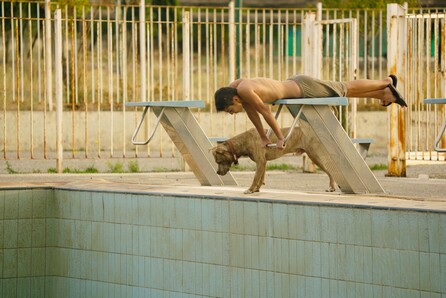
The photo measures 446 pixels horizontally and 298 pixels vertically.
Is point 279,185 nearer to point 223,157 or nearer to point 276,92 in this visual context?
point 223,157

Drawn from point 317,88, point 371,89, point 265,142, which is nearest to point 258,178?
point 265,142

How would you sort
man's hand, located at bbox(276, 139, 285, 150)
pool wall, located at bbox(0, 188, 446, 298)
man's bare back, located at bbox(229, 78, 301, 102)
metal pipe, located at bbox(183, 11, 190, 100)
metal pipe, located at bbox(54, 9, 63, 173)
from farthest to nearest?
metal pipe, located at bbox(183, 11, 190, 100) → metal pipe, located at bbox(54, 9, 63, 173) → man's bare back, located at bbox(229, 78, 301, 102) → man's hand, located at bbox(276, 139, 285, 150) → pool wall, located at bbox(0, 188, 446, 298)

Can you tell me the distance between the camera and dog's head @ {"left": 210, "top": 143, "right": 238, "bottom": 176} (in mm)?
10414

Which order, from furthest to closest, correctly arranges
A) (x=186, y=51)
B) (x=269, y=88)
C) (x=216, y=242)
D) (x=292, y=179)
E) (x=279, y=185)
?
(x=186, y=51) → (x=292, y=179) → (x=279, y=185) → (x=269, y=88) → (x=216, y=242)

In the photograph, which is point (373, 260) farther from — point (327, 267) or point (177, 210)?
point (177, 210)

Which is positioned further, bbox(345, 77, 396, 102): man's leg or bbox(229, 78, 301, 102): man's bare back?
bbox(345, 77, 396, 102): man's leg

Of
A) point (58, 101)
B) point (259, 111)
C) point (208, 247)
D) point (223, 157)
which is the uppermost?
point (58, 101)

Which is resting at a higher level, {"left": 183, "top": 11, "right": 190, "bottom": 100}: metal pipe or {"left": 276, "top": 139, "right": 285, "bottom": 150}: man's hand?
{"left": 183, "top": 11, "right": 190, "bottom": 100}: metal pipe

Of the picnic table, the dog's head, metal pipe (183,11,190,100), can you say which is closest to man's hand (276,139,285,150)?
the picnic table

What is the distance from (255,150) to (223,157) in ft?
1.34

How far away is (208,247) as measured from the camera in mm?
9086

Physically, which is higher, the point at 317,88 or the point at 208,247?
the point at 317,88

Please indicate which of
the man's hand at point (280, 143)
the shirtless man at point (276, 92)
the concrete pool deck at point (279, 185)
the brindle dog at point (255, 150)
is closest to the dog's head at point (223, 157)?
the brindle dog at point (255, 150)

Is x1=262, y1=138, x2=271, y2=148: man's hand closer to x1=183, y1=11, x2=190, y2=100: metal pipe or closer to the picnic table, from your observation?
the picnic table
